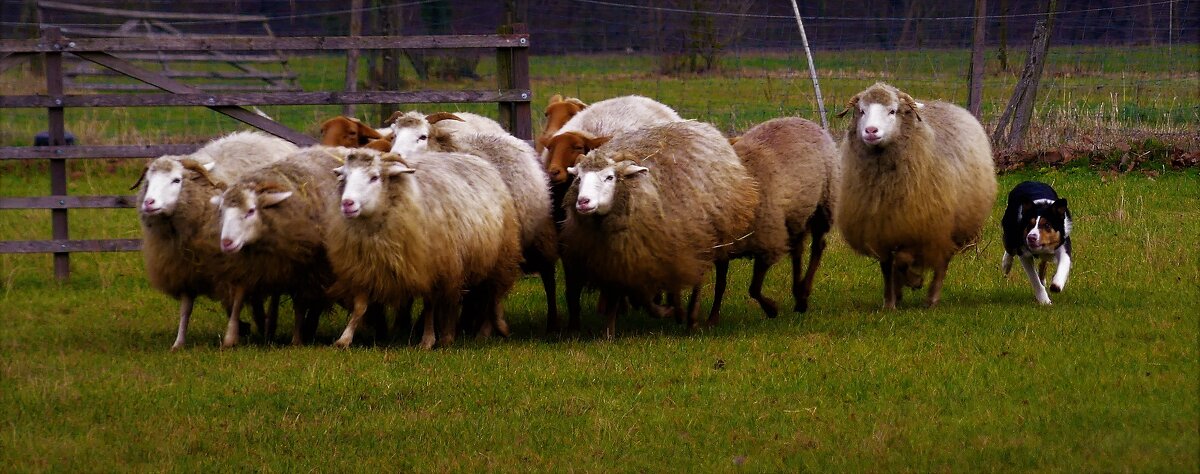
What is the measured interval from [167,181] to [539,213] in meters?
2.59

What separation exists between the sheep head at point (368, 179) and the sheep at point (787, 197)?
251cm

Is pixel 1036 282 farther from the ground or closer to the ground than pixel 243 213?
closer to the ground

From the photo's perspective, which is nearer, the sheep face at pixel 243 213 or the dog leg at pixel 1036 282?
the sheep face at pixel 243 213

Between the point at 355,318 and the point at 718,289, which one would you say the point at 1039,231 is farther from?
the point at 355,318

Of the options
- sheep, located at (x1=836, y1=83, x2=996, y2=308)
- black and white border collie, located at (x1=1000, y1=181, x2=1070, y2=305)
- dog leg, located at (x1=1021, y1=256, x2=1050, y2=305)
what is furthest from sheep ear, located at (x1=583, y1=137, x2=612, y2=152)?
dog leg, located at (x1=1021, y1=256, x2=1050, y2=305)

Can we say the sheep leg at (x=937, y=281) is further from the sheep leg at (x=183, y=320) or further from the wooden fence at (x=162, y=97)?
the sheep leg at (x=183, y=320)

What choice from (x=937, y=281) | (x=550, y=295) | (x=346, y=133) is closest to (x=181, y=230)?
(x=346, y=133)

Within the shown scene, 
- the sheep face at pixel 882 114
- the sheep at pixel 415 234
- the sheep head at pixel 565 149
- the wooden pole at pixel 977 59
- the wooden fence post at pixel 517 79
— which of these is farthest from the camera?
the wooden pole at pixel 977 59

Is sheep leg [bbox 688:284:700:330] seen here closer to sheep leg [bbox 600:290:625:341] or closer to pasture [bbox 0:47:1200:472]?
pasture [bbox 0:47:1200:472]

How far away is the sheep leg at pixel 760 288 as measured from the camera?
31.8 ft

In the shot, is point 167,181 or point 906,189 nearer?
point 167,181

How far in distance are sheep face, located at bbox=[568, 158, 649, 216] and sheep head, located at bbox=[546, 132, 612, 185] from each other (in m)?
1.13

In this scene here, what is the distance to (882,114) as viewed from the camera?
9.21 meters

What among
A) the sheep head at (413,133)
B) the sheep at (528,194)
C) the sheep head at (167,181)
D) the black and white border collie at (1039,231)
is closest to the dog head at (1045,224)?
the black and white border collie at (1039,231)
